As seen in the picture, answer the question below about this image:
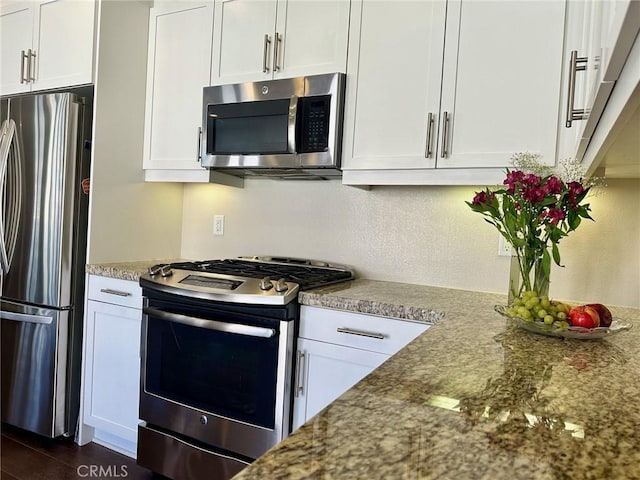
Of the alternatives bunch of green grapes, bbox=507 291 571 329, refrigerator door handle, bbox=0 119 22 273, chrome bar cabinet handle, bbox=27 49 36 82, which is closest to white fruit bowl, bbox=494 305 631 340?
bunch of green grapes, bbox=507 291 571 329

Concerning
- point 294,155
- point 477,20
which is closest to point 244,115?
point 294,155

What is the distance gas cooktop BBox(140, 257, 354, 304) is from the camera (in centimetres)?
183

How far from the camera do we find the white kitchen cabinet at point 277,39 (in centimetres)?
212

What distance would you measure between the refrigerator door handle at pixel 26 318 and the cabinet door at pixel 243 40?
4.74 feet

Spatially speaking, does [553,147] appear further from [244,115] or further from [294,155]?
[244,115]

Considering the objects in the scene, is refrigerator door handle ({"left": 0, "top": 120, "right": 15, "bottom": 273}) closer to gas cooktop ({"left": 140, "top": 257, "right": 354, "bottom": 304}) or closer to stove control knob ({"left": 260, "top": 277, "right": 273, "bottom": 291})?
gas cooktop ({"left": 140, "top": 257, "right": 354, "bottom": 304})

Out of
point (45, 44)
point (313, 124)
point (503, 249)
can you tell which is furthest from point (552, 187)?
point (45, 44)

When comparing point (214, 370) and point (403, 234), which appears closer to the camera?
point (214, 370)

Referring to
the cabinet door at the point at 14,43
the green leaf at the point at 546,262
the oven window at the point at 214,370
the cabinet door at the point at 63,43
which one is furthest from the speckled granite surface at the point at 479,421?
the cabinet door at the point at 14,43

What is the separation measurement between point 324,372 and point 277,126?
3.61ft

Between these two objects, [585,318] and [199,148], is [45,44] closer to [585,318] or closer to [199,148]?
[199,148]

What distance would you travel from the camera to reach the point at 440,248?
2.25 meters

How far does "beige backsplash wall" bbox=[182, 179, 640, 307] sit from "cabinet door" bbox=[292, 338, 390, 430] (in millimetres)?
653

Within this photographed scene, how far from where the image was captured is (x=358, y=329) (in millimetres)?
1773
